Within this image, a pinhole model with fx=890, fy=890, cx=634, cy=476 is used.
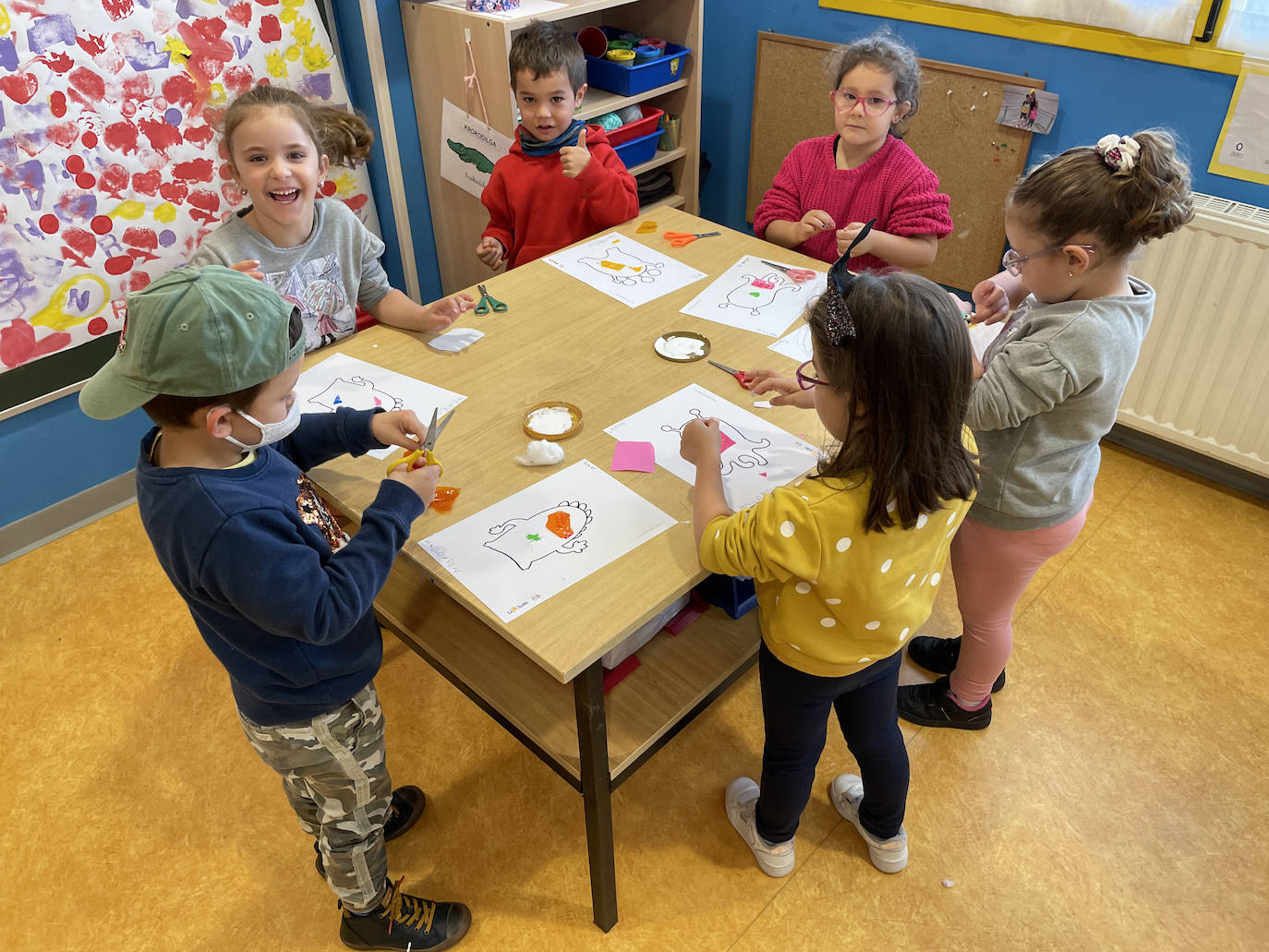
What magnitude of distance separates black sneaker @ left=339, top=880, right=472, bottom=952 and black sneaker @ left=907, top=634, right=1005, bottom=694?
1136mm

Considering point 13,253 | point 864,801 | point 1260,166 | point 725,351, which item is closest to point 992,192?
point 1260,166

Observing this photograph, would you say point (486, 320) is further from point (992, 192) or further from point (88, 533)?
point (992, 192)

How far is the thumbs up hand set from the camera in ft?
6.91

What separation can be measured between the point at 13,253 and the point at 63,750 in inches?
45.5

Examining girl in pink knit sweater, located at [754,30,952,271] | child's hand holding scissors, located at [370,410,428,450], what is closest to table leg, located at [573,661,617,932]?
child's hand holding scissors, located at [370,410,428,450]

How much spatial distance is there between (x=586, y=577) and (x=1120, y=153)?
94 centimetres

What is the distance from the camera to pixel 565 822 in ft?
5.79

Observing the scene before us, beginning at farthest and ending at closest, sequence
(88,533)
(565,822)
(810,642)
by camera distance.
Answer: (88,533), (565,822), (810,642)

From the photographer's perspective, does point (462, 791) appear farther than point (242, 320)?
Yes

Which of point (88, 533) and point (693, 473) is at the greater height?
point (693, 473)

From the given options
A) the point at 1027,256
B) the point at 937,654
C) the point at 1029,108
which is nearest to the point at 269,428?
the point at 1027,256

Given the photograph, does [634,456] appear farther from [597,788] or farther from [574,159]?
[574,159]

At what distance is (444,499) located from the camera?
1331mm

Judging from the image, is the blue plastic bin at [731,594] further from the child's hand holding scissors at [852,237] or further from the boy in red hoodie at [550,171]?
the boy in red hoodie at [550,171]
